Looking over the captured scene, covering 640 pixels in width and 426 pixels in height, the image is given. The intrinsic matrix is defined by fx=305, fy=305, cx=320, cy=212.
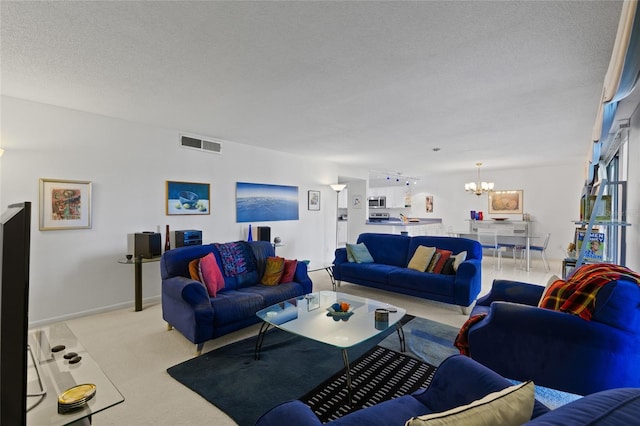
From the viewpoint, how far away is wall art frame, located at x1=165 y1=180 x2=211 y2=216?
4426mm

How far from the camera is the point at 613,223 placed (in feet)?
8.77

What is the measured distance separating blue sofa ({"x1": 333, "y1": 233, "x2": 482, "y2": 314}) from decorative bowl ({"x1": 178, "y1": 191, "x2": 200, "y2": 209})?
2.43 metres

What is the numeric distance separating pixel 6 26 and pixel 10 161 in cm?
190

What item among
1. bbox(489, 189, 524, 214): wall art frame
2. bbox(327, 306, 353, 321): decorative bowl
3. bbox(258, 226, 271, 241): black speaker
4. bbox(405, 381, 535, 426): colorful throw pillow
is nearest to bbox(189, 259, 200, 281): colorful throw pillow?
bbox(327, 306, 353, 321): decorative bowl

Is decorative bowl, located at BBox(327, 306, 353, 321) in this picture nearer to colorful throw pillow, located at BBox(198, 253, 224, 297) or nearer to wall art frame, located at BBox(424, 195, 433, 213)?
colorful throw pillow, located at BBox(198, 253, 224, 297)

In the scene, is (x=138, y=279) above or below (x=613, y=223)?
below

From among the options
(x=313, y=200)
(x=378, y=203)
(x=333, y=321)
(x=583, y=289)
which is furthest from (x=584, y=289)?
(x=378, y=203)

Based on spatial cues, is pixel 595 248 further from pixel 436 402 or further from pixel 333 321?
pixel 436 402

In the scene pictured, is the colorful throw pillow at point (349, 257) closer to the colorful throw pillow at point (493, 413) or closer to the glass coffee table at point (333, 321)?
the glass coffee table at point (333, 321)

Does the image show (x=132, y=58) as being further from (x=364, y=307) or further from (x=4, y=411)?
(x=364, y=307)

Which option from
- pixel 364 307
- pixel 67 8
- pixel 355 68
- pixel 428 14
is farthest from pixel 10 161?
pixel 428 14

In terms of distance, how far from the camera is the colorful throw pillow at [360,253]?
4957 millimetres

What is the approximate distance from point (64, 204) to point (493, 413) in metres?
→ 4.42

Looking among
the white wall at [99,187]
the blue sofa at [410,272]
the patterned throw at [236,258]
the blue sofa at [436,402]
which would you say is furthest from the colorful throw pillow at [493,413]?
the white wall at [99,187]
